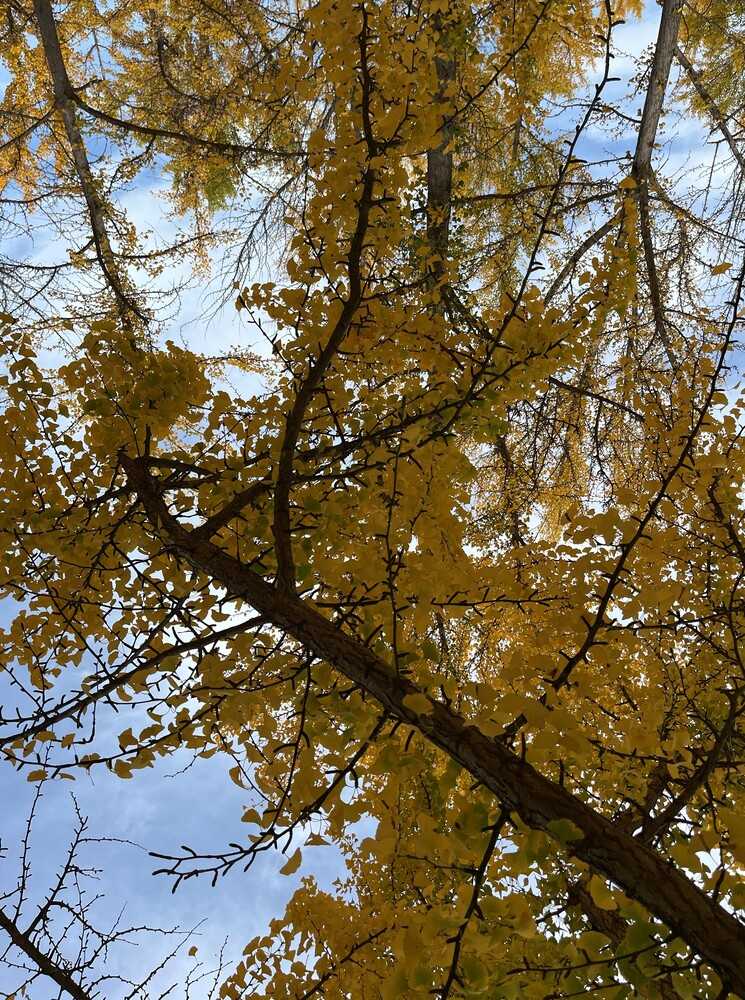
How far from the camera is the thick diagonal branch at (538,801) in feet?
4.23

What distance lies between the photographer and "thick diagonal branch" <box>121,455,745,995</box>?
4.23 feet

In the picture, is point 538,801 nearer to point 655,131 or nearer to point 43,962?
point 43,962

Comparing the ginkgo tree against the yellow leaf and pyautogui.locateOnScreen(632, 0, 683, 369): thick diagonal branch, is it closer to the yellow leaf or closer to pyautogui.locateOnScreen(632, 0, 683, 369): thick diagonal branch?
the yellow leaf

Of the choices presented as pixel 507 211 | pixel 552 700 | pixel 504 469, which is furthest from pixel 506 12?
pixel 552 700

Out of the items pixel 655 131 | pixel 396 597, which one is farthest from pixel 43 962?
pixel 655 131

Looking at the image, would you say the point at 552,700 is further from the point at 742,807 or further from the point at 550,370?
the point at 742,807

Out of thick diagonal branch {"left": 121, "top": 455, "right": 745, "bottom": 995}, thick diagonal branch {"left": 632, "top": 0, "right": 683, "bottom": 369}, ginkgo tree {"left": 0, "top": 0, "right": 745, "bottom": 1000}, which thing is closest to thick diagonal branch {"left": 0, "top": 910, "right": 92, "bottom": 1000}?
ginkgo tree {"left": 0, "top": 0, "right": 745, "bottom": 1000}

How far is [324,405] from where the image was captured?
238 cm

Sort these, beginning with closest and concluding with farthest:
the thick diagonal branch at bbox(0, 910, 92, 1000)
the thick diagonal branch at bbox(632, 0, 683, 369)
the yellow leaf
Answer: the yellow leaf < the thick diagonal branch at bbox(0, 910, 92, 1000) < the thick diagonal branch at bbox(632, 0, 683, 369)

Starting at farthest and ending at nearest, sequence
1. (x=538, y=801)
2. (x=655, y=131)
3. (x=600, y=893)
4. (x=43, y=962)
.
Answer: (x=655, y=131), (x=43, y=962), (x=538, y=801), (x=600, y=893)

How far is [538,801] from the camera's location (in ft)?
4.65

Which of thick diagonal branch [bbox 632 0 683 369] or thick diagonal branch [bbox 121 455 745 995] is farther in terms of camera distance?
thick diagonal branch [bbox 632 0 683 369]

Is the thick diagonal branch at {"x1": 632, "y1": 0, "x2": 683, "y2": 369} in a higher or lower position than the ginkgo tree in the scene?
higher

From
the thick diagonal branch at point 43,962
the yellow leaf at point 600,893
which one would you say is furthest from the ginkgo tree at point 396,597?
the thick diagonal branch at point 43,962
